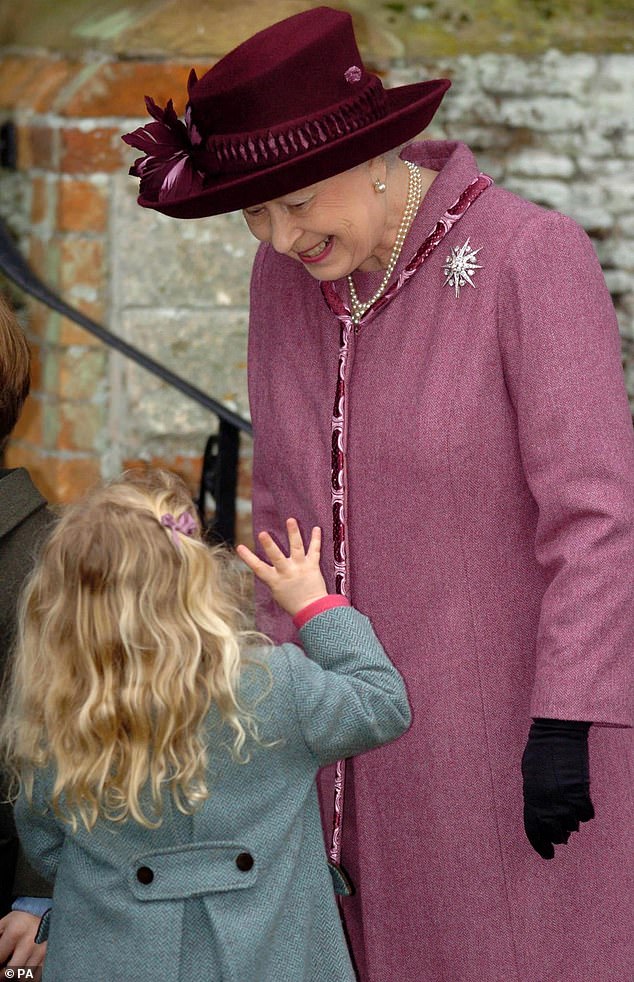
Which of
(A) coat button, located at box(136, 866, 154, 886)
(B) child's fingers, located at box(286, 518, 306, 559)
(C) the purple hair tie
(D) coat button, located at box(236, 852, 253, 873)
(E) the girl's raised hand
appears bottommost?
(A) coat button, located at box(136, 866, 154, 886)

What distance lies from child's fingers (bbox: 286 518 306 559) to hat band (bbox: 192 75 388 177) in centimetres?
46

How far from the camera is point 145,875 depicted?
1.63m

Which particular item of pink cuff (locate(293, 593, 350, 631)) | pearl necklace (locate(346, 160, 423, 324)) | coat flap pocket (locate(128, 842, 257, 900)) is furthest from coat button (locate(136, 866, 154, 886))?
pearl necklace (locate(346, 160, 423, 324))

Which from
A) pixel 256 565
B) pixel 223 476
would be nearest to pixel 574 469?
pixel 256 565

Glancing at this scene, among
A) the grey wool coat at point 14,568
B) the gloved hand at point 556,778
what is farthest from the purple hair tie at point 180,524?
the gloved hand at point 556,778

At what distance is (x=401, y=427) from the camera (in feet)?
5.80

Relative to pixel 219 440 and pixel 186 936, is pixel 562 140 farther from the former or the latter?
pixel 186 936

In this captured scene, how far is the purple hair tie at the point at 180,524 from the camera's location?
1.63 meters

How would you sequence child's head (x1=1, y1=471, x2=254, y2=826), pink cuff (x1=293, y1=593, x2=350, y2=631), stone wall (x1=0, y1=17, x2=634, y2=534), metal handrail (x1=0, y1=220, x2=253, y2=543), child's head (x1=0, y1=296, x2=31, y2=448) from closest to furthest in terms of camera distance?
child's head (x1=1, y1=471, x2=254, y2=826) → pink cuff (x1=293, y1=593, x2=350, y2=631) → child's head (x1=0, y1=296, x2=31, y2=448) → metal handrail (x1=0, y1=220, x2=253, y2=543) → stone wall (x1=0, y1=17, x2=634, y2=534)

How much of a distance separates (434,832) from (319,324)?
726 millimetres

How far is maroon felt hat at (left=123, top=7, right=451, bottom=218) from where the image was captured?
165 cm

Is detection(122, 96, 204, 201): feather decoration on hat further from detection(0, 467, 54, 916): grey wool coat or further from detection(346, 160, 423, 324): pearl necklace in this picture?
detection(0, 467, 54, 916): grey wool coat

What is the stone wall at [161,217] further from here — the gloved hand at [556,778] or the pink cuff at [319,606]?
the gloved hand at [556,778]

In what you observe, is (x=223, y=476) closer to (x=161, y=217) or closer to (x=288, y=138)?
(x=161, y=217)
